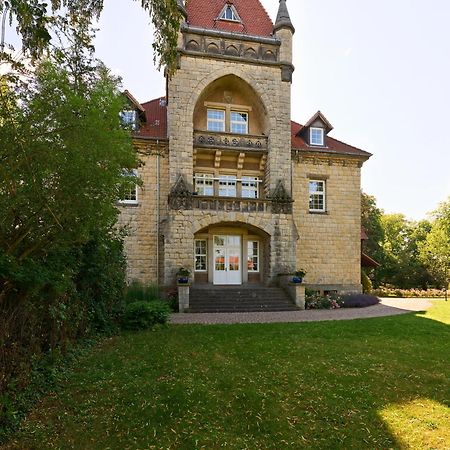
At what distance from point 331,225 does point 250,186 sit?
5.17 metres

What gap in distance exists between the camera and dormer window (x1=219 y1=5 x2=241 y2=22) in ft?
67.3

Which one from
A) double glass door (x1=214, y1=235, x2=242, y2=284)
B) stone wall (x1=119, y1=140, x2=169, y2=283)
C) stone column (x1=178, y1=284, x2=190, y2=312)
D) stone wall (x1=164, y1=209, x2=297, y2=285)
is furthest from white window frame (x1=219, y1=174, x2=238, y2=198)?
stone column (x1=178, y1=284, x2=190, y2=312)

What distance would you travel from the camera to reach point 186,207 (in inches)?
701

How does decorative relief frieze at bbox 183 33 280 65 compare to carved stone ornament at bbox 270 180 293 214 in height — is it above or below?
above

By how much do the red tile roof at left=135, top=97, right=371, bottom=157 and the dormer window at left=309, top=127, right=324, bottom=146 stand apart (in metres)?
0.39

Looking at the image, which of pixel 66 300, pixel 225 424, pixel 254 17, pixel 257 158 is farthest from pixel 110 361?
pixel 254 17

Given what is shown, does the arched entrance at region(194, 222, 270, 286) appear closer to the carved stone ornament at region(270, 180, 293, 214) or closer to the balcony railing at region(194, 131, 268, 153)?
the carved stone ornament at region(270, 180, 293, 214)

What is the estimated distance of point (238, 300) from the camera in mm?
16531

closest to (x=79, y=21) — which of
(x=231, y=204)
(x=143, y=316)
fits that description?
(x=143, y=316)

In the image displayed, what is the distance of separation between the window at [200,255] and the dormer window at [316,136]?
8862mm

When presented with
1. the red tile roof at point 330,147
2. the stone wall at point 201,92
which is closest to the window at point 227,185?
the stone wall at point 201,92

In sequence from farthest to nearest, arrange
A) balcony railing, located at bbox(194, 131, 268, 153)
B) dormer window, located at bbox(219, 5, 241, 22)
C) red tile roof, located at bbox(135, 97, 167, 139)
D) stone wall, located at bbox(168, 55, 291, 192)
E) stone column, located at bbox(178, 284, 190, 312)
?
dormer window, located at bbox(219, 5, 241, 22), red tile roof, located at bbox(135, 97, 167, 139), balcony railing, located at bbox(194, 131, 268, 153), stone wall, located at bbox(168, 55, 291, 192), stone column, located at bbox(178, 284, 190, 312)

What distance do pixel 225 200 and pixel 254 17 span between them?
37.4ft

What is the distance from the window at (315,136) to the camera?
21.8 meters
